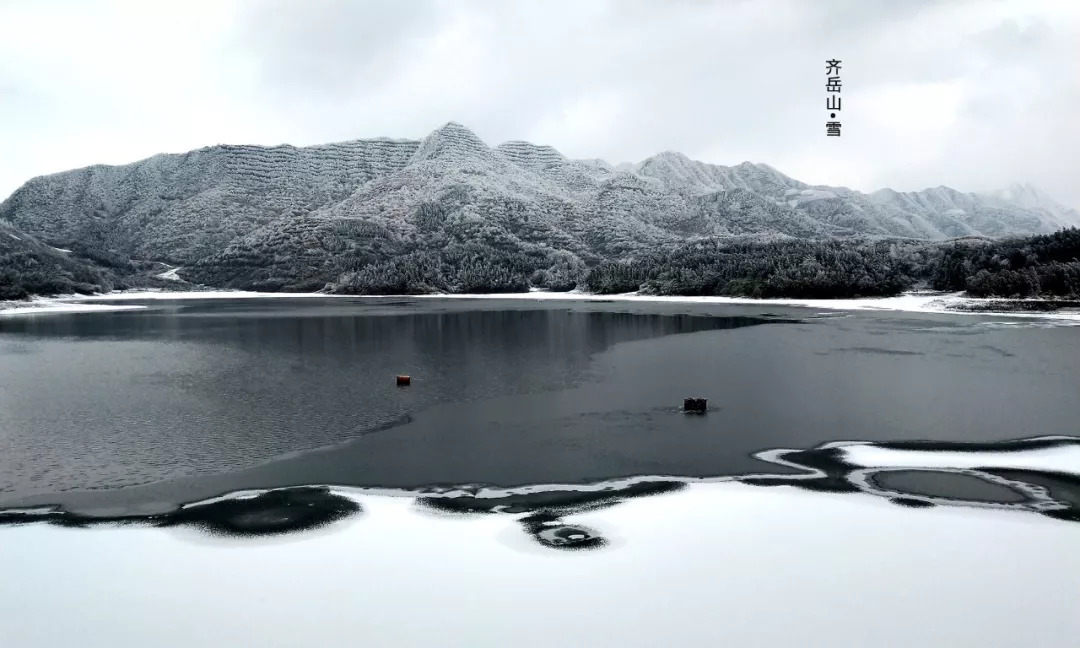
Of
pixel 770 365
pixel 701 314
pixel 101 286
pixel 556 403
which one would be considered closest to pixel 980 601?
pixel 556 403

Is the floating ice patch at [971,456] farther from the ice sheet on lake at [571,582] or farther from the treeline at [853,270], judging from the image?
the treeline at [853,270]

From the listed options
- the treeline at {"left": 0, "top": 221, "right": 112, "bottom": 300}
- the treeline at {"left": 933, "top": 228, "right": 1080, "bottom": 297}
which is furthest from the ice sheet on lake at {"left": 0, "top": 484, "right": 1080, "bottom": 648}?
the treeline at {"left": 0, "top": 221, "right": 112, "bottom": 300}

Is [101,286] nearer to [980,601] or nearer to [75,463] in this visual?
[75,463]

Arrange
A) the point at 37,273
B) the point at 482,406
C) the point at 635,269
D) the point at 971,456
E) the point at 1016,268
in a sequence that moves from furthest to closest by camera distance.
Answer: the point at 635,269, the point at 37,273, the point at 1016,268, the point at 482,406, the point at 971,456

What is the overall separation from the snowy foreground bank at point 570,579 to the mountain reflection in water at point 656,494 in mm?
204

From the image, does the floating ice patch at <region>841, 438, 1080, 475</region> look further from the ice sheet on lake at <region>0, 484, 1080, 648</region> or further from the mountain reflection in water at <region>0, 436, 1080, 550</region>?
the ice sheet on lake at <region>0, 484, 1080, 648</region>

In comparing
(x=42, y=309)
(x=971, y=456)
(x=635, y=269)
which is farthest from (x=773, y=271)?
(x=42, y=309)

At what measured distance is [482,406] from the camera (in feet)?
→ 70.5

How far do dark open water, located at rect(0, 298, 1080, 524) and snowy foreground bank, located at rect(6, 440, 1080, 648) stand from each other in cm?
204

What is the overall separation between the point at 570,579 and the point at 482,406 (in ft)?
41.9

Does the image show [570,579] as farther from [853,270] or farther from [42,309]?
[853,270]

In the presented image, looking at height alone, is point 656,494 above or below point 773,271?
below

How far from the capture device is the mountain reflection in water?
11.1 metres

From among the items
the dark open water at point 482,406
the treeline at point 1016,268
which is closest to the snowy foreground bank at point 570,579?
the dark open water at point 482,406
